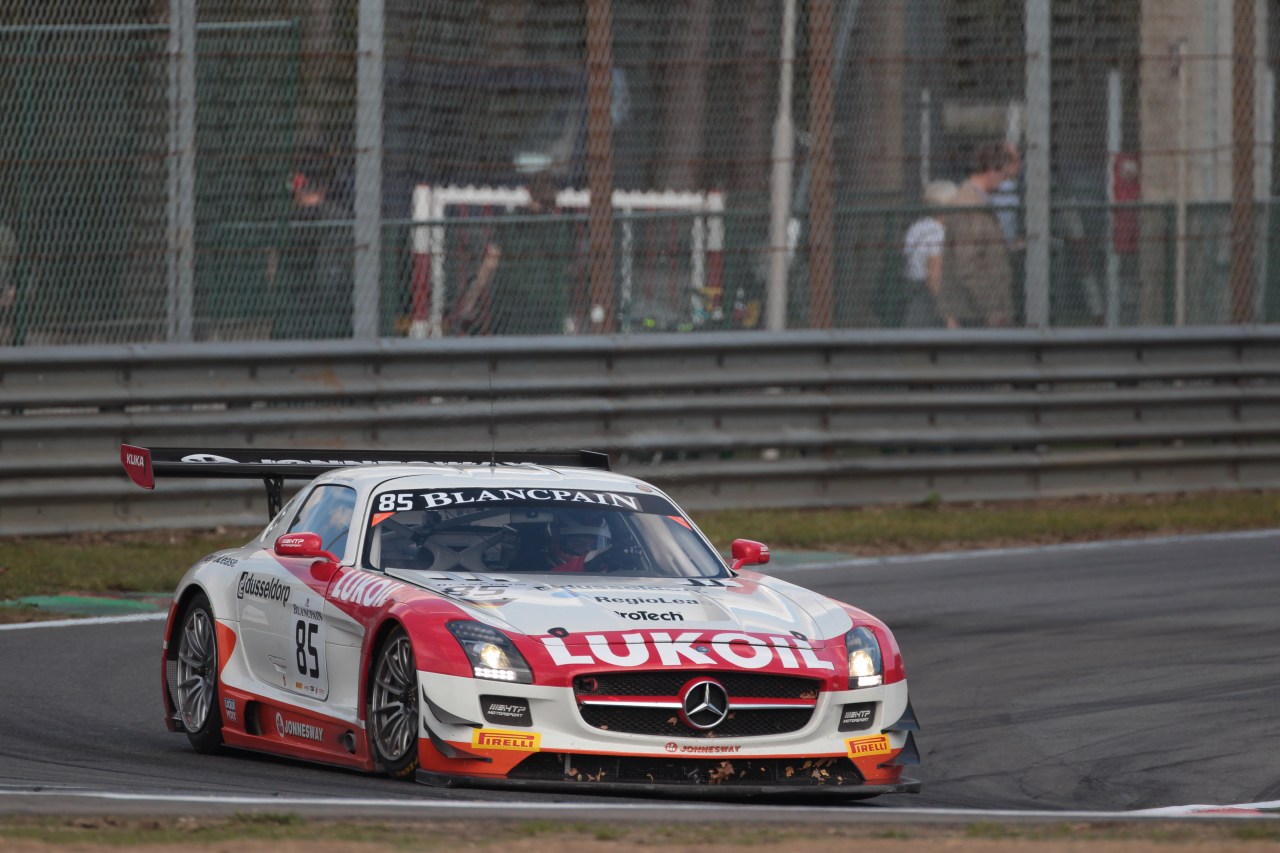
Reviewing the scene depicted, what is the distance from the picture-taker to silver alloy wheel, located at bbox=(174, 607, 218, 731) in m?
8.54

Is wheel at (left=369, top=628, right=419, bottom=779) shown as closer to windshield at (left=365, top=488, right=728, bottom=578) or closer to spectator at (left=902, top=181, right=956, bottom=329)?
windshield at (left=365, top=488, right=728, bottom=578)

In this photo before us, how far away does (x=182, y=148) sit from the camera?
1420 centimetres

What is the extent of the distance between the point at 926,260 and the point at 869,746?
9.34 m

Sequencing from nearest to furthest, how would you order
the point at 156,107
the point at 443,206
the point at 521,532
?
1. the point at 521,532
2. the point at 156,107
3. the point at 443,206

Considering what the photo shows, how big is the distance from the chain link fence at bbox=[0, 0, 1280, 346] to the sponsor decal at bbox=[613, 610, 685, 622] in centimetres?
773

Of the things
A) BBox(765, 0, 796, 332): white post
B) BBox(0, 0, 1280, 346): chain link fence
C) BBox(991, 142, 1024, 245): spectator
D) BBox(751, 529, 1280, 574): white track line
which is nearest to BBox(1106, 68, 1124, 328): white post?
BBox(0, 0, 1280, 346): chain link fence

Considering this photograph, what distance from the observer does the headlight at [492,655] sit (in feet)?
22.8

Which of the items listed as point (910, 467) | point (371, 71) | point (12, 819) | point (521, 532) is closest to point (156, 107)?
point (371, 71)

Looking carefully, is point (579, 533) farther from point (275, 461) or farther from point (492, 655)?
point (275, 461)

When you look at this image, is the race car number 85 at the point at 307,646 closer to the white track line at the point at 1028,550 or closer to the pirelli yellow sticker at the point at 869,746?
the pirelli yellow sticker at the point at 869,746

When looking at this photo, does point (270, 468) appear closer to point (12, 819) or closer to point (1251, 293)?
A: point (12, 819)

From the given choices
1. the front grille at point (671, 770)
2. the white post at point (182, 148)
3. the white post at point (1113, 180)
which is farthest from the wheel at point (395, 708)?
the white post at point (1113, 180)

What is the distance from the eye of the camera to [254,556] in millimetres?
8758

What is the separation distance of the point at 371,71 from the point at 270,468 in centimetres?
623
